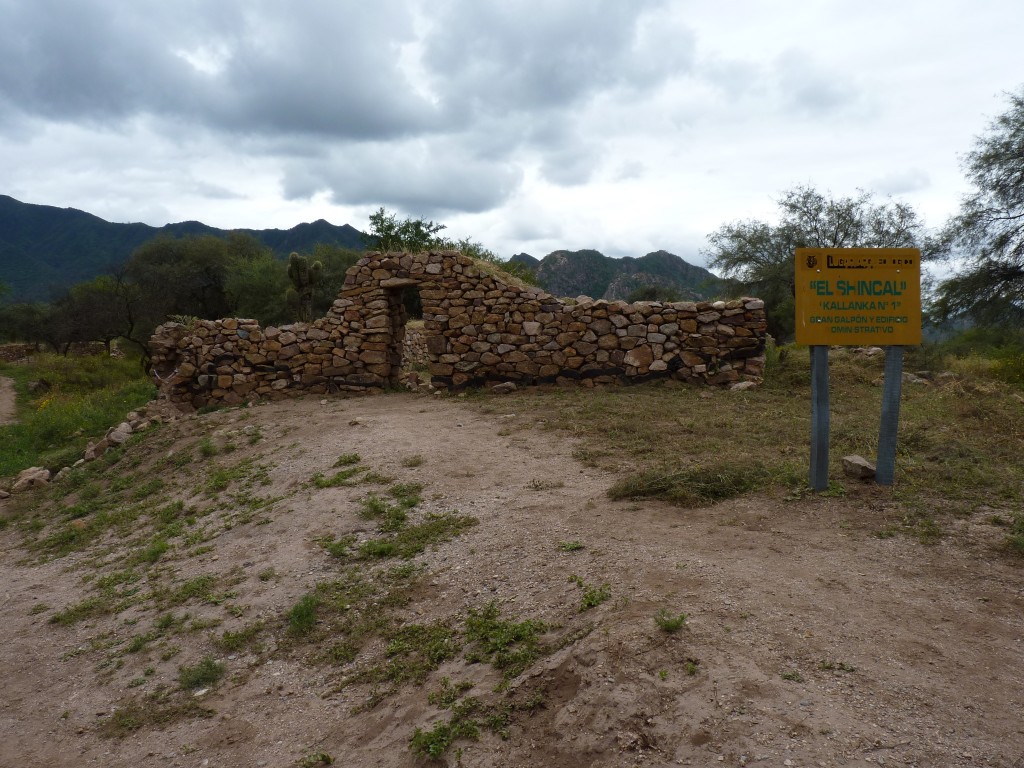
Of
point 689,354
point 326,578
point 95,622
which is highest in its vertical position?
point 689,354

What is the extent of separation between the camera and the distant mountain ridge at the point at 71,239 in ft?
264

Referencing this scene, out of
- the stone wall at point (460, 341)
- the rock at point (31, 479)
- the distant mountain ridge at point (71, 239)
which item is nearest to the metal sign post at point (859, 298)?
the stone wall at point (460, 341)

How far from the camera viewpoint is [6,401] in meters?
18.2

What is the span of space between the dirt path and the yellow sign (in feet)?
57.1

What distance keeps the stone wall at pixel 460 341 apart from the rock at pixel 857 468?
5.55m

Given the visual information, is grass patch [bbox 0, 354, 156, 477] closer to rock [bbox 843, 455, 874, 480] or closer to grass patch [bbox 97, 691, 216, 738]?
grass patch [bbox 97, 691, 216, 738]

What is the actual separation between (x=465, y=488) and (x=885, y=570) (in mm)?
3410

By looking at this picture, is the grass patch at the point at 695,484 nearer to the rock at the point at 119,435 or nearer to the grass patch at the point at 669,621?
the grass patch at the point at 669,621

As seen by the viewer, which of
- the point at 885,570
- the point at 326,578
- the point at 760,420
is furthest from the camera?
the point at 760,420

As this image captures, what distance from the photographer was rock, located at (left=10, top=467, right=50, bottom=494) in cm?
906

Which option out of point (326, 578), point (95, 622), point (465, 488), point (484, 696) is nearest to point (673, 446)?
point (465, 488)

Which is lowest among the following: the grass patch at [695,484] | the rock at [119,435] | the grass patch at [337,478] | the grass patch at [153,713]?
the grass patch at [153,713]

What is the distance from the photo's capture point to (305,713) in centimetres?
347

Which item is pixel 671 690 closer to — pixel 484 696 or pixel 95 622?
pixel 484 696
